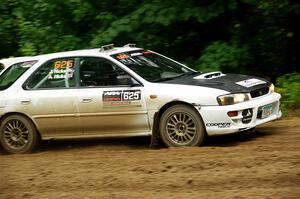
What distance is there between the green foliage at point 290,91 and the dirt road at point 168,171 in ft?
6.43

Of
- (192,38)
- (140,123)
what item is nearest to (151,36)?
(192,38)

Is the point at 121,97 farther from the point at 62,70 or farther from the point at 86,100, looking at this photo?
the point at 62,70

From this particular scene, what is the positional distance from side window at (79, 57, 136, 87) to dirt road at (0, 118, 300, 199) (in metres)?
1.00

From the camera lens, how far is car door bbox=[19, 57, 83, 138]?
30.5ft

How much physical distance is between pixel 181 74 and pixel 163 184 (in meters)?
3.22

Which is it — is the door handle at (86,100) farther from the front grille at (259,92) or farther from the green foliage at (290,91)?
the green foliage at (290,91)

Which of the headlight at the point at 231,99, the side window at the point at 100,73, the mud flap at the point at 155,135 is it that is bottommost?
the mud flap at the point at 155,135

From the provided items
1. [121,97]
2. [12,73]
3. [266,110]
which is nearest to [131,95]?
[121,97]

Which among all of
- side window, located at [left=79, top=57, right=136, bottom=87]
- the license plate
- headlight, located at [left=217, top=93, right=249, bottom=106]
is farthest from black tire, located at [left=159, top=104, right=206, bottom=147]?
the license plate

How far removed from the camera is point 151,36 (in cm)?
1336

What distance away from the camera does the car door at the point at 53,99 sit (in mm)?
9305

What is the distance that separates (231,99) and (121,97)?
5.16 ft

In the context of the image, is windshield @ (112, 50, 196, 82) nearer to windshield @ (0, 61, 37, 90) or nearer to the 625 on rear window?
the 625 on rear window

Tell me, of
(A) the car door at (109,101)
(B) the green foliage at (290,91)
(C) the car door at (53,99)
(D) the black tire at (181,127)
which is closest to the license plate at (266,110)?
(D) the black tire at (181,127)
